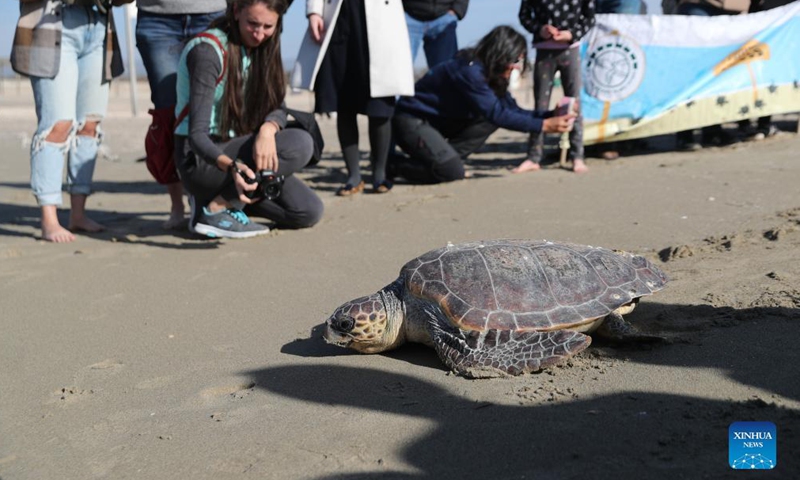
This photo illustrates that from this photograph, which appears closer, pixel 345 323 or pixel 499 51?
pixel 345 323

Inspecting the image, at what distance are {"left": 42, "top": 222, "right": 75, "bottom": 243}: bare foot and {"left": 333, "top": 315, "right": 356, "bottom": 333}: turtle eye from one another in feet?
9.19

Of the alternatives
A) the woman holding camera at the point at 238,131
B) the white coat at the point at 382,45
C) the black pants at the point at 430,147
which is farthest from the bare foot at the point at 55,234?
the black pants at the point at 430,147

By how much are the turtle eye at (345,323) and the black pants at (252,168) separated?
73.2 inches

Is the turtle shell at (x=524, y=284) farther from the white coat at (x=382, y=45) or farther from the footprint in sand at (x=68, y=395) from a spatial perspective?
the white coat at (x=382, y=45)

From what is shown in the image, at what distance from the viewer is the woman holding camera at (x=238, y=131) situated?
420 cm

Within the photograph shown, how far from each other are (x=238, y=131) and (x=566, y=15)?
2814 millimetres

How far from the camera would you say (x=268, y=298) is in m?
3.62

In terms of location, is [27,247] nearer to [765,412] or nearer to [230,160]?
[230,160]

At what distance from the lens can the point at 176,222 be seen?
5090mm

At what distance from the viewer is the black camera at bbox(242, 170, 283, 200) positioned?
4277mm

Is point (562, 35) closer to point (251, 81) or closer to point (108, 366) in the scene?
point (251, 81)

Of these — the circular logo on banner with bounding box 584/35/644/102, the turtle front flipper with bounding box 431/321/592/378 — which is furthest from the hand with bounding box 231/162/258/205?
the circular logo on banner with bounding box 584/35/644/102

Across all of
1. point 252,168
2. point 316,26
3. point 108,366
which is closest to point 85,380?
point 108,366

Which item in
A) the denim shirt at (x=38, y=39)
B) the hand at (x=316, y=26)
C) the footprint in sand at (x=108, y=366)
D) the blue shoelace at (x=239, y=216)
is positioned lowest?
the footprint in sand at (x=108, y=366)
